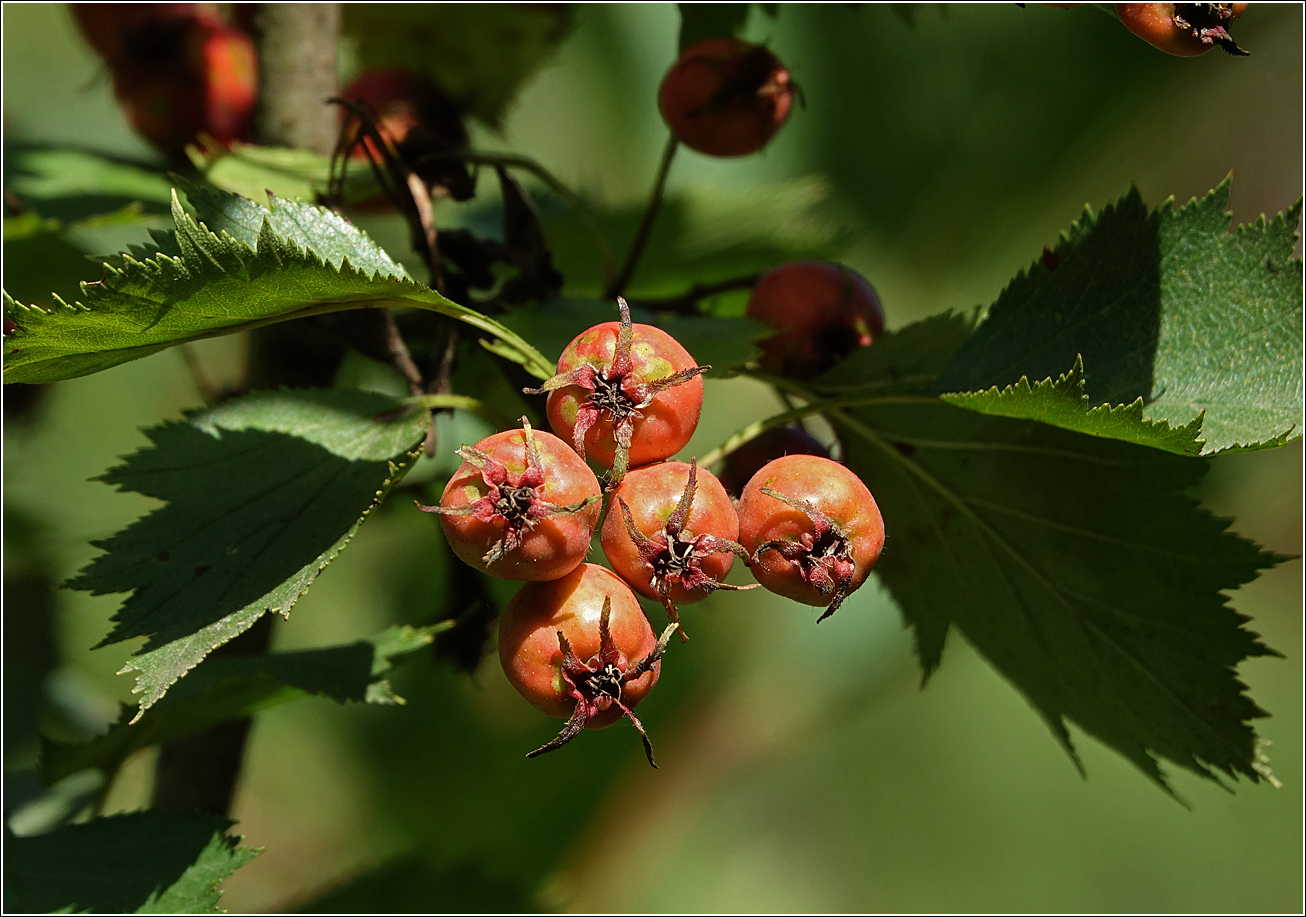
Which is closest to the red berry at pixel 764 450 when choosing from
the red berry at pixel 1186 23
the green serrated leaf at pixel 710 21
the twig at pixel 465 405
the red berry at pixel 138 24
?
the twig at pixel 465 405

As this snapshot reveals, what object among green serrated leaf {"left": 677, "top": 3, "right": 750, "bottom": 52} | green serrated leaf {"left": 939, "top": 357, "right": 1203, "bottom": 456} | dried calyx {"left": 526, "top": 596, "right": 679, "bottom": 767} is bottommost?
dried calyx {"left": 526, "top": 596, "right": 679, "bottom": 767}

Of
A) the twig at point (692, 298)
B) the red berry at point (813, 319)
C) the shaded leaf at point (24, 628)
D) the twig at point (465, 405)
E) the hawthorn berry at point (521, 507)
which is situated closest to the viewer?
the hawthorn berry at point (521, 507)

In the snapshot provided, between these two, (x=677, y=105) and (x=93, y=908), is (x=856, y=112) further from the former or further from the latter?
(x=93, y=908)

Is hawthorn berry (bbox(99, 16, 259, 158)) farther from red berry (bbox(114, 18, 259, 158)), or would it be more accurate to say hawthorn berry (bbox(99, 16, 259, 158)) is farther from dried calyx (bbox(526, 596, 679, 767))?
dried calyx (bbox(526, 596, 679, 767))

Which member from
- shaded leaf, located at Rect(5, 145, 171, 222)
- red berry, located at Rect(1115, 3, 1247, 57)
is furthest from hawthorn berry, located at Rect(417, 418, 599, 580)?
shaded leaf, located at Rect(5, 145, 171, 222)

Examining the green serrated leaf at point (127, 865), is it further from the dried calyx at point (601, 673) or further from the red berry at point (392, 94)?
the red berry at point (392, 94)
